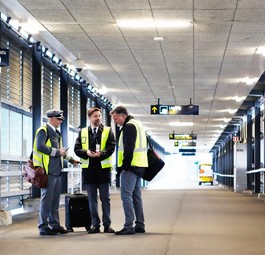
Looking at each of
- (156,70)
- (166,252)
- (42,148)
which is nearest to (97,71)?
(156,70)

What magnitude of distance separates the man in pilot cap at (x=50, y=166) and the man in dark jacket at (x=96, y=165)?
303 millimetres

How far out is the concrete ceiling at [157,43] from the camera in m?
11.1

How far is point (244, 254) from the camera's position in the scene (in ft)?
21.7

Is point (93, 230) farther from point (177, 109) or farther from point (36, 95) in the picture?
point (177, 109)

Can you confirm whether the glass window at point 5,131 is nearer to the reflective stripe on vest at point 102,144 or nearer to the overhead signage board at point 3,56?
the overhead signage board at point 3,56

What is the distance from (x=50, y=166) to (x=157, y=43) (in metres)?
6.38

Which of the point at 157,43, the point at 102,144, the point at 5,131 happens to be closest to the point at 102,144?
the point at 102,144

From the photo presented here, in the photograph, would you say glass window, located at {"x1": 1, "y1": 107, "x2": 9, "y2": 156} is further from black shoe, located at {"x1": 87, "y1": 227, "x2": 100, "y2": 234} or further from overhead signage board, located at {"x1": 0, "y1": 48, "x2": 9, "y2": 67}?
black shoe, located at {"x1": 87, "y1": 227, "x2": 100, "y2": 234}

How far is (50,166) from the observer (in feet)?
27.9

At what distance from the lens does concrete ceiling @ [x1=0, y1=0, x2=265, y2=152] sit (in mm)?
11109

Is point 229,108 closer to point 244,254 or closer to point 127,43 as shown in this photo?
point 127,43

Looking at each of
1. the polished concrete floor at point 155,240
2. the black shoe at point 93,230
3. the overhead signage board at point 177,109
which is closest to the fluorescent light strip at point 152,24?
the polished concrete floor at point 155,240

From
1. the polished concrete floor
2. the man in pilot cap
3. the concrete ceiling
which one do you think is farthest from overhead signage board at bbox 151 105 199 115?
the man in pilot cap

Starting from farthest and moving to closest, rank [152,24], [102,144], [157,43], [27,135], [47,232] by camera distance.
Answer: [27,135], [157,43], [152,24], [102,144], [47,232]
